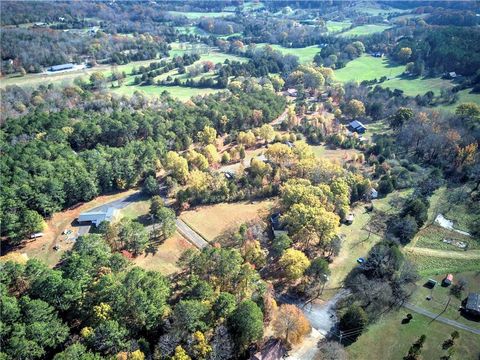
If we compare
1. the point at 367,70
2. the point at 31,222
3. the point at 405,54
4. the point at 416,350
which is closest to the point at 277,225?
the point at 416,350

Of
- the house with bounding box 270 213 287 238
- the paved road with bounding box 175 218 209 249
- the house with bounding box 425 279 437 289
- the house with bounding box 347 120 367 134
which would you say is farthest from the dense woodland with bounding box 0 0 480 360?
the house with bounding box 347 120 367 134

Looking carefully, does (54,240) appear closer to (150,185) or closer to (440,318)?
(150,185)

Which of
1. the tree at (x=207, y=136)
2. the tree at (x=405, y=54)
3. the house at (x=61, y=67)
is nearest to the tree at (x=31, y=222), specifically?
the tree at (x=207, y=136)

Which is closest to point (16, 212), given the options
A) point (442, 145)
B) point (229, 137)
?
point (229, 137)

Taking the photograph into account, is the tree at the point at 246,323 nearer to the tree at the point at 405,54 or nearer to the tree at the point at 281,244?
the tree at the point at 281,244

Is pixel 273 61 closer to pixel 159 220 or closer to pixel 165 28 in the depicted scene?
pixel 165 28

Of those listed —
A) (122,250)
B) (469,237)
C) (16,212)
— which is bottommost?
(469,237)

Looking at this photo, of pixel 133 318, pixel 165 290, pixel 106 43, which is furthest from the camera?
pixel 106 43
